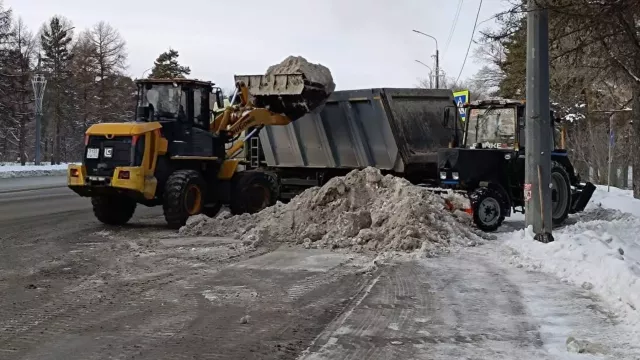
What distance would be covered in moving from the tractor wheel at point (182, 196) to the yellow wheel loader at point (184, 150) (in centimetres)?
2

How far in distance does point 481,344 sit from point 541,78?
624 cm

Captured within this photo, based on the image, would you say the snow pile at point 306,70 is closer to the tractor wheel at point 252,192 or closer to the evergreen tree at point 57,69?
the tractor wheel at point 252,192

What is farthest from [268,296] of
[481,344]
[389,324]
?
[481,344]

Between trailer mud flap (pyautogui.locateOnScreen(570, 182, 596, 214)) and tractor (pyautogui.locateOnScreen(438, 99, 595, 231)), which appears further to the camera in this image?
trailer mud flap (pyautogui.locateOnScreen(570, 182, 596, 214))

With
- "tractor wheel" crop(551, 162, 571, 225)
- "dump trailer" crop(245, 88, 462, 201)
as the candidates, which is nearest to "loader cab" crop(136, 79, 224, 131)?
"dump trailer" crop(245, 88, 462, 201)

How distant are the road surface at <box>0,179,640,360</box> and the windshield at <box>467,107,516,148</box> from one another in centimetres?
374

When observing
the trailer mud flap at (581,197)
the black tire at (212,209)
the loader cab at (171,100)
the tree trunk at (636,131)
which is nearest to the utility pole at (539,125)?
the trailer mud flap at (581,197)

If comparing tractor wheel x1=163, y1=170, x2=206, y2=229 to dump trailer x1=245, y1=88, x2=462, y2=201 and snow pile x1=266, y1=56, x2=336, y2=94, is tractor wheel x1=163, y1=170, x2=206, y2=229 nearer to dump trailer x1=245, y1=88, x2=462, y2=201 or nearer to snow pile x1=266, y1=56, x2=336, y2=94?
snow pile x1=266, y1=56, x2=336, y2=94

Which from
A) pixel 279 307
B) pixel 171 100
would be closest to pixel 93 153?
pixel 171 100

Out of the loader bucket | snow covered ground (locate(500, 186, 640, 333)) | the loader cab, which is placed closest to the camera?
snow covered ground (locate(500, 186, 640, 333))

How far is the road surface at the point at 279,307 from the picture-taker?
18.0 ft

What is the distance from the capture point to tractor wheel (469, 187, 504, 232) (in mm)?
12789

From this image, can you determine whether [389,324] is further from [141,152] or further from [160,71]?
[160,71]

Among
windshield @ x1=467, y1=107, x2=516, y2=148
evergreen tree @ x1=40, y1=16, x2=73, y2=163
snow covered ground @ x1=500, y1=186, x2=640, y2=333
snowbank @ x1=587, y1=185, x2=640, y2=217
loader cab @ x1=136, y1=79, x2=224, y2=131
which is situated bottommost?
snow covered ground @ x1=500, y1=186, x2=640, y2=333
